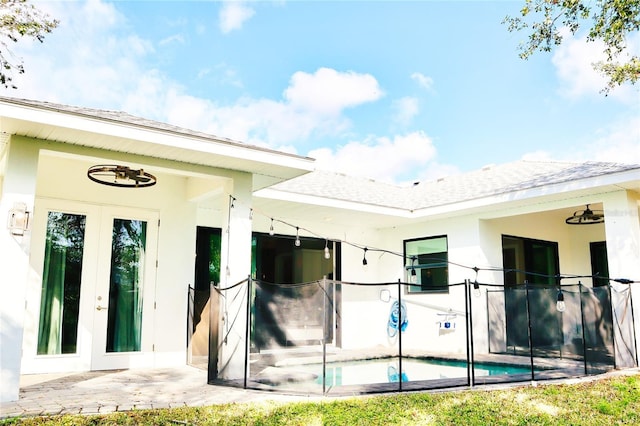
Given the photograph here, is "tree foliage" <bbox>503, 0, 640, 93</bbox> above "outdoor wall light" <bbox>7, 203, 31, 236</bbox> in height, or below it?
above

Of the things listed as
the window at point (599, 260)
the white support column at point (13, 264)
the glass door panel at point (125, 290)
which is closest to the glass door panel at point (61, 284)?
the glass door panel at point (125, 290)

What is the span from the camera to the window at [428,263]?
404 inches

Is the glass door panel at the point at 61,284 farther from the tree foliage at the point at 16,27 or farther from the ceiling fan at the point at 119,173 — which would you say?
the tree foliage at the point at 16,27

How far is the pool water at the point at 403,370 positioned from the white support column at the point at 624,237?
6.50 feet

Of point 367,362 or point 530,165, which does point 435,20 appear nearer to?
point 530,165

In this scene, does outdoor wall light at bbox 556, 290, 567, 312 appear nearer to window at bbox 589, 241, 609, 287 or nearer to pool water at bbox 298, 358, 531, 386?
pool water at bbox 298, 358, 531, 386

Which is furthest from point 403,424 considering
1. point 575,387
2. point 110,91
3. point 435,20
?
point 110,91

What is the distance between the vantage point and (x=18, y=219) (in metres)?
4.82

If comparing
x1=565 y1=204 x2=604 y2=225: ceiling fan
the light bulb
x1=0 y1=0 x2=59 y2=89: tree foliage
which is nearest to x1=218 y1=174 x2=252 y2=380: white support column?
the light bulb

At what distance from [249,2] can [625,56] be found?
7.78 m

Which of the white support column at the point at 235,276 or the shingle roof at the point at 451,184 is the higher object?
the shingle roof at the point at 451,184

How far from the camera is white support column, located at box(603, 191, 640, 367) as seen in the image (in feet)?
24.1

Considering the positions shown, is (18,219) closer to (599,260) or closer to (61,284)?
(61,284)

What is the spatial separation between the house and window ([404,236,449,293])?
0.11 ft
